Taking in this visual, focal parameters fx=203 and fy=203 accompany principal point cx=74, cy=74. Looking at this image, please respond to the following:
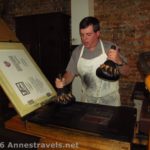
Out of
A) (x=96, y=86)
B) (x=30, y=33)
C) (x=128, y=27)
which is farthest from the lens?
(x=30, y=33)

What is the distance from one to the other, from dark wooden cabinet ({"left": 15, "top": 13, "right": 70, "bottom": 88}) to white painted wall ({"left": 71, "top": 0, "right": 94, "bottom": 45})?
0.53ft

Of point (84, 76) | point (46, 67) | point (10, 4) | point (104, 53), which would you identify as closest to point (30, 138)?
point (84, 76)

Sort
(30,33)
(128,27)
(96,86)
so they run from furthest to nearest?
(30,33) < (128,27) < (96,86)

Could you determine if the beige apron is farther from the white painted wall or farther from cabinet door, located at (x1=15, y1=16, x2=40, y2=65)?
cabinet door, located at (x1=15, y1=16, x2=40, y2=65)

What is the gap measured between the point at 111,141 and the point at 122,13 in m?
2.54

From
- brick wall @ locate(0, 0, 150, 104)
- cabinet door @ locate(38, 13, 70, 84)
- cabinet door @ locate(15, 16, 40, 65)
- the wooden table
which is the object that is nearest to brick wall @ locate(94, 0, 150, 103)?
brick wall @ locate(0, 0, 150, 104)

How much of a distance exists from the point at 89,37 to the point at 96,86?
0.44m

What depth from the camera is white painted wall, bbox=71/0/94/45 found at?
3.20 meters

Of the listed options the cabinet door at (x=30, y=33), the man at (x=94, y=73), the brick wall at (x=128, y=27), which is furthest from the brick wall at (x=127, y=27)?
the man at (x=94, y=73)

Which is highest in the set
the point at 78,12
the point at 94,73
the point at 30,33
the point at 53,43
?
the point at 78,12

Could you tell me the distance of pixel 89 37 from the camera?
1.71 meters

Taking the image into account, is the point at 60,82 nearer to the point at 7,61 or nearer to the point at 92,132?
the point at 7,61

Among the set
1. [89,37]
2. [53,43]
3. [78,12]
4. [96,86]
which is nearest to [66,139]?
[96,86]

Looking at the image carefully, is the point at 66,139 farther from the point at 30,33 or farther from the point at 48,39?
the point at 30,33
